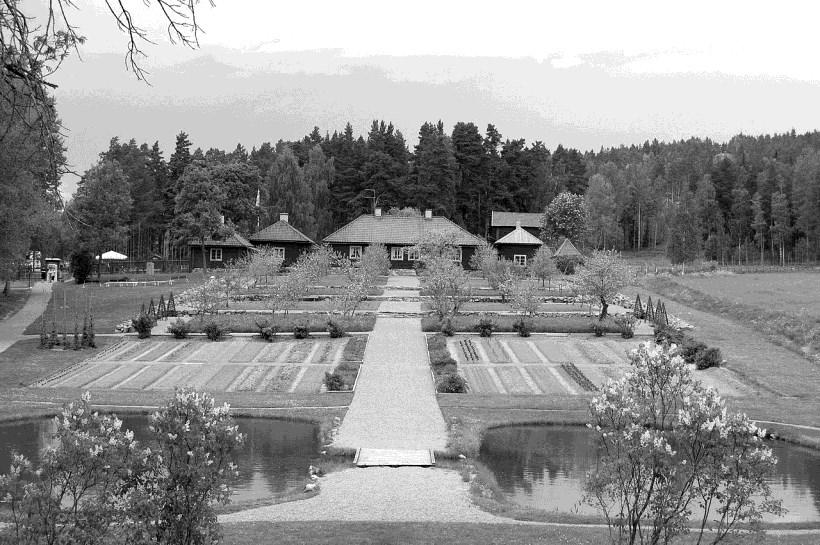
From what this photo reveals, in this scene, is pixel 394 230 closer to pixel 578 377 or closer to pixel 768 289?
pixel 768 289

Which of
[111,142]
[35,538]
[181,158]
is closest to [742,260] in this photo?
[181,158]

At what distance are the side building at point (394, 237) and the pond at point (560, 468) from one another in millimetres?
49072

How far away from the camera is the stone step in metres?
16.7

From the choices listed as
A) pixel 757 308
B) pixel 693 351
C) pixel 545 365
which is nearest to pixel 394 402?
pixel 545 365

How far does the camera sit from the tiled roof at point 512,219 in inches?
3285

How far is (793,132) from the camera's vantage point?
146250mm

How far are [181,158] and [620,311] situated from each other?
52.1 metres

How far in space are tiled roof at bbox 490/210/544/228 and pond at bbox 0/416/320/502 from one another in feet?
210

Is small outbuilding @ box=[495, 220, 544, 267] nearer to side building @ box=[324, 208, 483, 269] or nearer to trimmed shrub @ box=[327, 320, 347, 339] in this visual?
side building @ box=[324, 208, 483, 269]

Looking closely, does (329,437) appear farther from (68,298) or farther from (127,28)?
(68,298)

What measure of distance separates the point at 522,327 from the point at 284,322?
10.7 metres

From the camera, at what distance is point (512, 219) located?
3317 inches

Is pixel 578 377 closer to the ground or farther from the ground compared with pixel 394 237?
closer to the ground

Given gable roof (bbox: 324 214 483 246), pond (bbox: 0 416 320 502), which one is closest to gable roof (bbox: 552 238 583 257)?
gable roof (bbox: 324 214 483 246)
